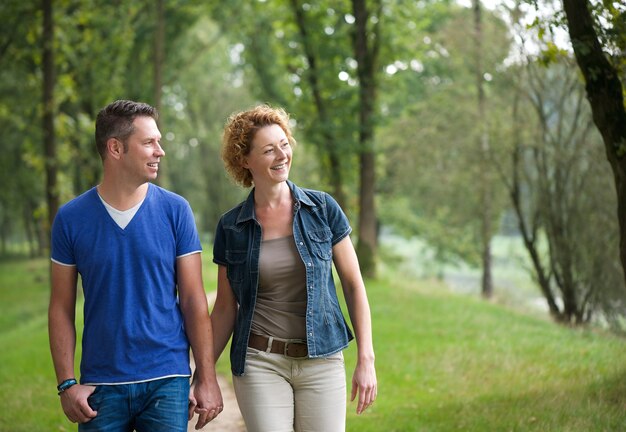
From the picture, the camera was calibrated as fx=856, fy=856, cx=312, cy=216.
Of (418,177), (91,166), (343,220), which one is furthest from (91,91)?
(343,220)

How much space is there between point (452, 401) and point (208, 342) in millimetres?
5159

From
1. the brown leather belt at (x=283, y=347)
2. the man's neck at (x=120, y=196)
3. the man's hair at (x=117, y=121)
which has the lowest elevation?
the brown leather belt at (x=283, y=347)

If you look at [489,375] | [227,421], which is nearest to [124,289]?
[227,421]

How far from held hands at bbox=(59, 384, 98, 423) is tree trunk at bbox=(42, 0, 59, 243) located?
14.3 m

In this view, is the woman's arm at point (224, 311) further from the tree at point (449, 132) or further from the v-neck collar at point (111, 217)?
the tree at point (449, 132)

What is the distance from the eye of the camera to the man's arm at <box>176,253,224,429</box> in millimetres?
3877

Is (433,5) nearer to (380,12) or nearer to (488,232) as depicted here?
(380,12)

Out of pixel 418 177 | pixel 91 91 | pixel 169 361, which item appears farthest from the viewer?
pixel 418 177

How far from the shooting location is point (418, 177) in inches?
1216

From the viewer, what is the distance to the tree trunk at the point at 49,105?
57.3ft

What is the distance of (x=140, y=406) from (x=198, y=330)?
0.43 meters

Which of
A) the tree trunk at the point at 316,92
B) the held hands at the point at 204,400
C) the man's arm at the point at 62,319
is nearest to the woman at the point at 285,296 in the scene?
the held hands at the point at 204,400

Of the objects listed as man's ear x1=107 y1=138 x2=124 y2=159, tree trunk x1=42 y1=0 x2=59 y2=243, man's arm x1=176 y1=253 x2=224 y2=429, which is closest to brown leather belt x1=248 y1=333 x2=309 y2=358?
man's arm x1=176 y1=253 x2=224 y2=429

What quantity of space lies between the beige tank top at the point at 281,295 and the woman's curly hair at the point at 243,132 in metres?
0.47
